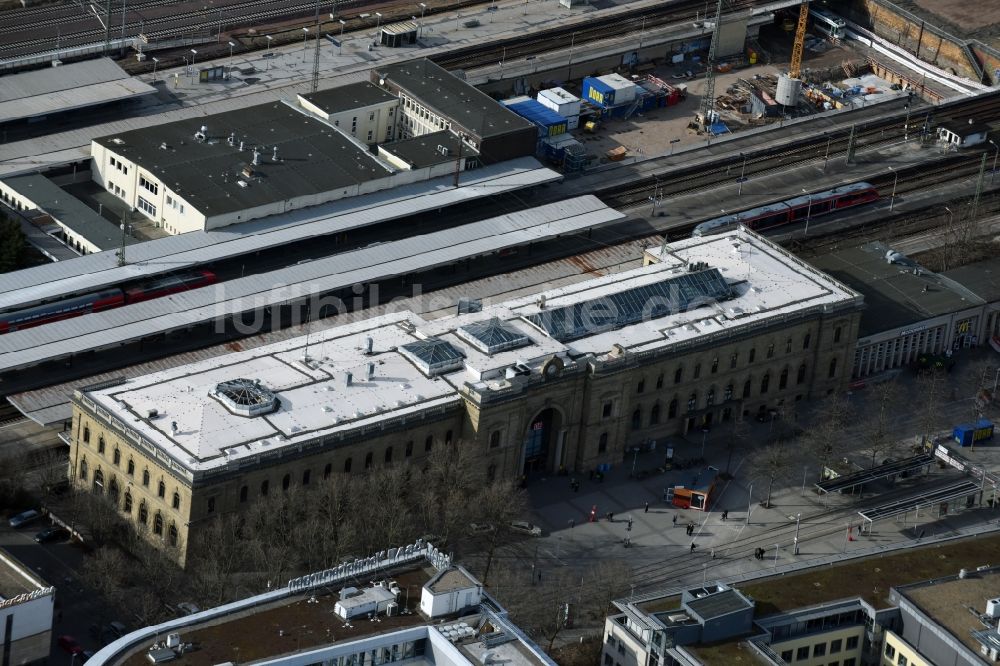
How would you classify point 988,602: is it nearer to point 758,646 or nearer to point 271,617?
point 758,646

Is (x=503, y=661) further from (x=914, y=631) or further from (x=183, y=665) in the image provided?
(x=914, y=631)

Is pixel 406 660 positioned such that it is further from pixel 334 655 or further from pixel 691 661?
pixel 691 661

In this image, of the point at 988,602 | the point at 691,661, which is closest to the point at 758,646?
the point at 691,661

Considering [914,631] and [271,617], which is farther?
[914,631]

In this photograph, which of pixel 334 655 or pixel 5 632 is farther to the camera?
pixel 5 632

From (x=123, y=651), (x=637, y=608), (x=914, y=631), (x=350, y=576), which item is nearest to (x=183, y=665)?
(x=123, y=651)
